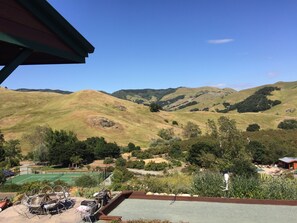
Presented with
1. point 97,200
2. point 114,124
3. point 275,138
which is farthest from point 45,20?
point 114,124

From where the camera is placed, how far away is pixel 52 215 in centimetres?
1297

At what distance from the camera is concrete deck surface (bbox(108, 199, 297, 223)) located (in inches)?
436

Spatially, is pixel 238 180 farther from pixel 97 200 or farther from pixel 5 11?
pixel 5 11

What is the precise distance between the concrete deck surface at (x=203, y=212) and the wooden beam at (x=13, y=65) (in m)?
7.92

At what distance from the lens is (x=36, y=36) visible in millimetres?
4574

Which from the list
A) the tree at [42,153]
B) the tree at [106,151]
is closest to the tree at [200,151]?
the tree at [106,151]

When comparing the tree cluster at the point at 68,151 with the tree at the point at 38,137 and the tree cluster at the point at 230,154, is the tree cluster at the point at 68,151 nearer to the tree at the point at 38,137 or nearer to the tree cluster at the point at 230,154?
the tree at the point at 38,137

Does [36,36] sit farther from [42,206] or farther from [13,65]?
[42,206]

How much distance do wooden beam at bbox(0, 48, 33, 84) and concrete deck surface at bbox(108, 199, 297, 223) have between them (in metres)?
7.92

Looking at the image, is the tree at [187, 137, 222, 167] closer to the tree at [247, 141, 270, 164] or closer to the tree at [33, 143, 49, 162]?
the tree at [247, 141, 270, 164]

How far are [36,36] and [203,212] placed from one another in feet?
30.1

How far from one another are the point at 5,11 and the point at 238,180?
1255 centimetres

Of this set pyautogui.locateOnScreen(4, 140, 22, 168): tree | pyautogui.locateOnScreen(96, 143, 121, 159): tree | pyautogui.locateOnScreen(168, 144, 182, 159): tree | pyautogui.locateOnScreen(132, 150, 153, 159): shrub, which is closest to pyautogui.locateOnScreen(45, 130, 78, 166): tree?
pyautogui.locateOnScreen(96, 143, 121, 159): tree

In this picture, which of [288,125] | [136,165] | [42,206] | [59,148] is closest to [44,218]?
[42,206]
